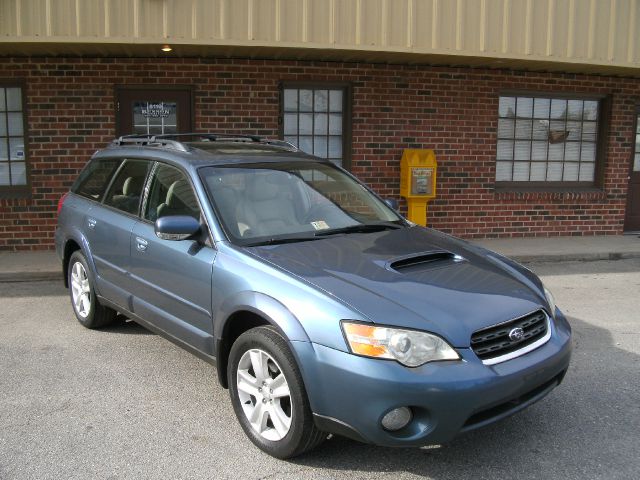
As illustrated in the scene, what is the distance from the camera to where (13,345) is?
5020 mm

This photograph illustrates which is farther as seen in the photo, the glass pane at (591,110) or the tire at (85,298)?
the glass pane at (591,110)

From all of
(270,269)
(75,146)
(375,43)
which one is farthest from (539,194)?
(270,269)

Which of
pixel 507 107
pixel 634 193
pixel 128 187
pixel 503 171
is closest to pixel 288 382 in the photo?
pixel 128 187

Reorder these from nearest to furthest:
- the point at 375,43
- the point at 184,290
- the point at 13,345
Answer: the point at 184,290 < the point at 13,345 < the point at 375,43

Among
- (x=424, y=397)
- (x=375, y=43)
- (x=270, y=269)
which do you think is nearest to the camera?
(x=424, y=397)

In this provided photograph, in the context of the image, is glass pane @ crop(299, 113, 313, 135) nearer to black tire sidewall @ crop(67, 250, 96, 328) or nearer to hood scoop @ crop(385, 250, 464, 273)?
black tire sidewall @ crop(67, 250, 96, 328)

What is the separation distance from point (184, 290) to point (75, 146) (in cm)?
570

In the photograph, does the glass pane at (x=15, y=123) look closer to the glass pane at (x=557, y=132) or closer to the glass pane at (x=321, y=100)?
the glass pane at (x=321, y=100)

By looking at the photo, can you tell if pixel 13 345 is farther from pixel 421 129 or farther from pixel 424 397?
pixel 421 129

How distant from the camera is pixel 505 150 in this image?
1005cm

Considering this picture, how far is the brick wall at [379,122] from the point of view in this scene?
855 cm

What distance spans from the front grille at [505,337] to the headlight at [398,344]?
18cm

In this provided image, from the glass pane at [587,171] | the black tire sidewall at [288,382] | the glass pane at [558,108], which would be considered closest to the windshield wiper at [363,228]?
the black tire sidewall at [288,382]

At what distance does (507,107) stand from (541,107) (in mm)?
658
